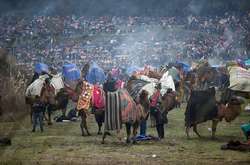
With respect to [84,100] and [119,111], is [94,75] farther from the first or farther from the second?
Result: [119,111]

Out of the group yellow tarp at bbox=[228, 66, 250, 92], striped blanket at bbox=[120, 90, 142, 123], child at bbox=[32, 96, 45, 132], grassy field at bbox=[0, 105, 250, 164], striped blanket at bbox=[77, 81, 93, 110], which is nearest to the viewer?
grassy field at bbox=[0, 105, 250, 164]

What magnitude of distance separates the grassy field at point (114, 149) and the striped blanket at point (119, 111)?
22.4 inches

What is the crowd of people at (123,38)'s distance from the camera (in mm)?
31828

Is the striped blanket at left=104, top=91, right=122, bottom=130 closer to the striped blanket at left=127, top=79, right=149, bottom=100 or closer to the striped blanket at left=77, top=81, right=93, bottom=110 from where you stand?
the striped blanket at left=77, top=81, right=93, bottom=110

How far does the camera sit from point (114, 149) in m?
12.5

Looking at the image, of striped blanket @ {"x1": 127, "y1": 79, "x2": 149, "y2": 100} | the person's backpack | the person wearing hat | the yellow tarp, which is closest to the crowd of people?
striped blanket @ {"x1": 127, "y1": 79, "x2": 149, "y2": 100}

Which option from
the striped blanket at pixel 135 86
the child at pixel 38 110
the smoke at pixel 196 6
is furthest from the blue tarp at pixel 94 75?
the smoke at pixel 196 6

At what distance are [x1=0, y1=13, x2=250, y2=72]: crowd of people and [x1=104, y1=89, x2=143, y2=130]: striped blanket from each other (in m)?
17.0

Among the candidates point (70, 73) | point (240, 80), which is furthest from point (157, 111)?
point (70, 73)

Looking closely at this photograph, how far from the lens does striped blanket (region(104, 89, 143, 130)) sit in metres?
12.6

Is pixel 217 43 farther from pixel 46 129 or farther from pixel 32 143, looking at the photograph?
pixel 32 143

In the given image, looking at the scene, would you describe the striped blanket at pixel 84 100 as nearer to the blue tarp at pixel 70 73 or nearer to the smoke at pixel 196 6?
the blue tarp at pixel 70 73

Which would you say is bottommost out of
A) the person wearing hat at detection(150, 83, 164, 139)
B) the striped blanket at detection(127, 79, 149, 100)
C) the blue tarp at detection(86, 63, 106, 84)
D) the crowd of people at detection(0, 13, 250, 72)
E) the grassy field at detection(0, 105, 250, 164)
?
the grassy field at detection(0, 105, 250, 164)

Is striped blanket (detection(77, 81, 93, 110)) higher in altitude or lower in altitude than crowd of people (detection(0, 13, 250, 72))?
lower
